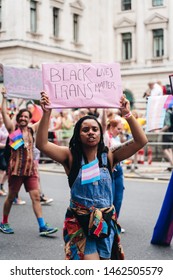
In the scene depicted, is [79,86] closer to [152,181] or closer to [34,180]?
[34,180]

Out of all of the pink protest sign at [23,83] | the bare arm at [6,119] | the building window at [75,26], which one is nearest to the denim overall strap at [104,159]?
the bare arm at [6,119]

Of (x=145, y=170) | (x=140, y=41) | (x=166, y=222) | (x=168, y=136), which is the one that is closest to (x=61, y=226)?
(x=166, y=222)

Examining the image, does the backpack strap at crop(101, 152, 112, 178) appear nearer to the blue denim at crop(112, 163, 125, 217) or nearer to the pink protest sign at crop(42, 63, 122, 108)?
the pink protest sign at crop(42, 63, 122, 108)

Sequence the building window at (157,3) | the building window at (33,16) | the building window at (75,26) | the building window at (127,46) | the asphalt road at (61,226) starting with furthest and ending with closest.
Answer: the building window at (127,46), the building window at (75,26), the building window at (157,3), the building window at (33,16), the asphalt road at (61,226)

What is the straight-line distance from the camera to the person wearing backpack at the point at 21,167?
7.72m

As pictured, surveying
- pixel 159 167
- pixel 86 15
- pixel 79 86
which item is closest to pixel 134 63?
pixel 86 15

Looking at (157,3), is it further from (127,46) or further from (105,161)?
(127,46)

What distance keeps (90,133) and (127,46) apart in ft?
112

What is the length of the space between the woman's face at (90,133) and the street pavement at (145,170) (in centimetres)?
933

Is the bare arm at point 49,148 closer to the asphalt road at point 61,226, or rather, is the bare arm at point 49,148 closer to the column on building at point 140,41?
the asphalt road at point 61,226

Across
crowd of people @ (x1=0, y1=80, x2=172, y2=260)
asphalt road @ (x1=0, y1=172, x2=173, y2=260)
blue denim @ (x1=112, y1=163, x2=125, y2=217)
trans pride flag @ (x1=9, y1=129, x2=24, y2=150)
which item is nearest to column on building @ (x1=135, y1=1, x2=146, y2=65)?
asphalt road @ (x1=0, y1=172, x2=173, y2=260)

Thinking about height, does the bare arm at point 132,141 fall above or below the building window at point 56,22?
below

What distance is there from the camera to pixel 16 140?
796 cm

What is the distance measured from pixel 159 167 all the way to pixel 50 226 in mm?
8286
